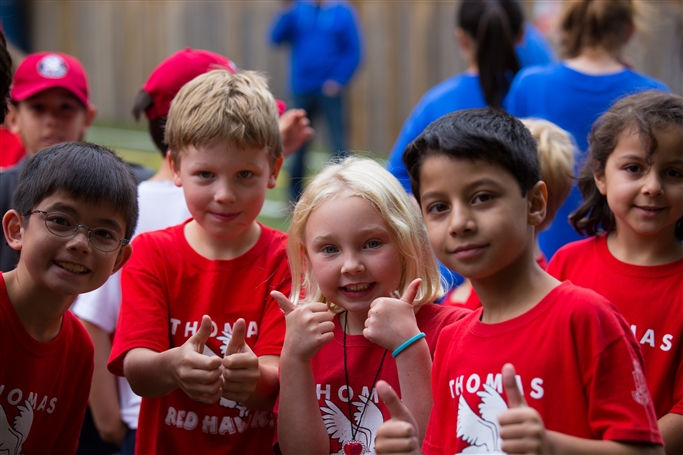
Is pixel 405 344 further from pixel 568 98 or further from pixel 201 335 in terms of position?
pixel 568 98

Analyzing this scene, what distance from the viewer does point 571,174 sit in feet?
11.2

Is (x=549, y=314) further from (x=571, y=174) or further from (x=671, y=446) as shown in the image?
(x=571, y=174)

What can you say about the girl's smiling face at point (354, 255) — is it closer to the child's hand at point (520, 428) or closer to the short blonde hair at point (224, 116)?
the short blonde hair at point (224, 116)

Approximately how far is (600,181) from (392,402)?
1.35m

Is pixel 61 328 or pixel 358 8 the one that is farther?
pixel 358 8

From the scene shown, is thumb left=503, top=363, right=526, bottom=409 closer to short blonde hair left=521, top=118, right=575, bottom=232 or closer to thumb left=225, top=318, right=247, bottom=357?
thumb left=225, top=318, right=247, bottom=357

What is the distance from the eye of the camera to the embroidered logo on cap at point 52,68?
421 centimetres

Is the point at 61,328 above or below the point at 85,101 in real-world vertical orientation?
below

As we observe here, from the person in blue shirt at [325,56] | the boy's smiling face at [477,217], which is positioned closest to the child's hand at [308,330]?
the boy's smiling face at [477,217]

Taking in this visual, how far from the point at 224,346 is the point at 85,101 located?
7.22ft

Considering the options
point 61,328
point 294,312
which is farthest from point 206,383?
point 61,328

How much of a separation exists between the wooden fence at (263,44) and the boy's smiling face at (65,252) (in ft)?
26.3

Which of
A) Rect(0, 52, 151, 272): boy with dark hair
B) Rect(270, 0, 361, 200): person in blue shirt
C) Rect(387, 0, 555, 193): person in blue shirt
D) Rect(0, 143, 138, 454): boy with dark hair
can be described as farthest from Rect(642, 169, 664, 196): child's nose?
Rect(270, 0, 361, 200): person in blue shirt

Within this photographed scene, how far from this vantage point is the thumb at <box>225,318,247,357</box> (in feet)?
7.79
